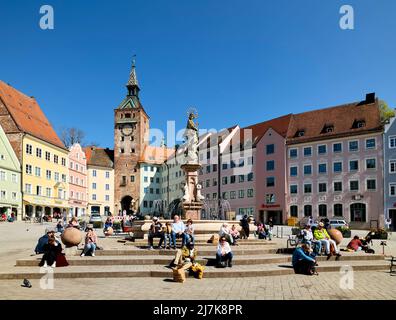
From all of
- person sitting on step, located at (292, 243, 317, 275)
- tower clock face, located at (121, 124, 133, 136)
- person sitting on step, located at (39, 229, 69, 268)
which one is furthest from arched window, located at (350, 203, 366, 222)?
tower clock face, located at (121, 124, 133, 136)

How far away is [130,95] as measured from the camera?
97.7 meters

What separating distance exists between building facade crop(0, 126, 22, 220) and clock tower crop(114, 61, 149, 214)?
112 ft

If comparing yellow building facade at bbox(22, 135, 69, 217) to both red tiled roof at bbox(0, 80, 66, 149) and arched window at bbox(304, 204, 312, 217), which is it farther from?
arched window at bbox(304, 204, 312, 217)

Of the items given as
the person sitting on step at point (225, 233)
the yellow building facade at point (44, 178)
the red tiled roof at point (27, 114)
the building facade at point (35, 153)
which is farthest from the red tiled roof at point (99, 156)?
the person sitting on step at point (225, 233)

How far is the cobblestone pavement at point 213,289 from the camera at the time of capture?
1050 cm

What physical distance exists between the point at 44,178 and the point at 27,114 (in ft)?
31.2

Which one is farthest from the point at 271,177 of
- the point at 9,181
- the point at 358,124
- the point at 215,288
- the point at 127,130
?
the point at 215,288

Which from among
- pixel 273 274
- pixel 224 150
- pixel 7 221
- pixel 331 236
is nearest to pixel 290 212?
pixel 224 150

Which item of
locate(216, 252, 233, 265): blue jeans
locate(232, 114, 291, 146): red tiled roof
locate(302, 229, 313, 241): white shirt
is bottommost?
locate(216, 252, 233, 265): blue jeans

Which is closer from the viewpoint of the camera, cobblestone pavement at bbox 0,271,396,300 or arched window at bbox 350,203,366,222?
cobblestone pavement at bbox 0,271,396,300

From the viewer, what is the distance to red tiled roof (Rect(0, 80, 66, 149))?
57281mm
